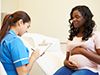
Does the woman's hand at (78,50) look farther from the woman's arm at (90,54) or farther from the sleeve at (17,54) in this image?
the sleeve at (17,54)

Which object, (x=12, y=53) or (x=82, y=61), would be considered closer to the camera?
(x=12, y=53)

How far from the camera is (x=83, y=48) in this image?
153 centimetres

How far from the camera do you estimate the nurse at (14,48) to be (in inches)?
46.9

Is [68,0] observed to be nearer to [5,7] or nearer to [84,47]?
[5,7]

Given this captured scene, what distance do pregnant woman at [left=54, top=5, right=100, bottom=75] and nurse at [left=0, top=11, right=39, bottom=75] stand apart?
0.45 meters

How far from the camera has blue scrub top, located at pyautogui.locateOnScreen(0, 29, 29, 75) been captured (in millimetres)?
1189

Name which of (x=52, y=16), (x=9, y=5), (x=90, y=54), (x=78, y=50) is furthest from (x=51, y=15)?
(x=90, y=54)

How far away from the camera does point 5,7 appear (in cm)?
334

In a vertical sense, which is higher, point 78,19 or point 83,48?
point 78,19

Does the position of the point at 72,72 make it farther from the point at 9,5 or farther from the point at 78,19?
the point at 9,5

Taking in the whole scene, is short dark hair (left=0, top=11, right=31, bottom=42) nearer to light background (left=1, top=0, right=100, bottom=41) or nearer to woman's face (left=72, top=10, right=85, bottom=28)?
woman's face (left=72, top=10, right=85, bottom=28)

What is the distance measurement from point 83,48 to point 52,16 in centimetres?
182

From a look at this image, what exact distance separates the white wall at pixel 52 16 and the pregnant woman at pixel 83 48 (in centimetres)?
151

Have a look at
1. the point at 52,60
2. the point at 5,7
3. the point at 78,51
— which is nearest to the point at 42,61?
the point at 52,60
